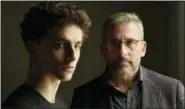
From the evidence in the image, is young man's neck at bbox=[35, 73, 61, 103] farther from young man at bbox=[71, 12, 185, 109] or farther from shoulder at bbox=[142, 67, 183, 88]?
shoulder at bbox=[142, 67, 183, 88]

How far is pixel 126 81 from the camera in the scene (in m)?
1.17

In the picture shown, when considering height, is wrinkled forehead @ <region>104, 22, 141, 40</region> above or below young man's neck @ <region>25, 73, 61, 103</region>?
above

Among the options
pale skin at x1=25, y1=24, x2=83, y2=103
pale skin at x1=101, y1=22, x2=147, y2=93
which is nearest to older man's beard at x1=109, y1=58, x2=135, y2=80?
pale skin at x1=101, y1=22, x2=147, y2=93

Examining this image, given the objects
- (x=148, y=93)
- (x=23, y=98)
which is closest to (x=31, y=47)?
(x=23, y=98)

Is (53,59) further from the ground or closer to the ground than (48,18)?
closer to the ground

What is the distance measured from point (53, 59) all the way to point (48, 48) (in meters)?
0.04

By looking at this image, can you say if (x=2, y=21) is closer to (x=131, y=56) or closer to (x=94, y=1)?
(x=94, y=1)

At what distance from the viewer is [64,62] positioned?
115 cm

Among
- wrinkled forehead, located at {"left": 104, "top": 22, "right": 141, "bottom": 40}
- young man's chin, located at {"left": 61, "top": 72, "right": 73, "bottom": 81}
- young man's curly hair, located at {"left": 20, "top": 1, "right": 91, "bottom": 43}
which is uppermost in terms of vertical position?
young man's curly hair, located at {"left": 20, "top": 1, "right": 91, "bottom": 43}

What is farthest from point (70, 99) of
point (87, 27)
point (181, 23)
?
point (181, 23)

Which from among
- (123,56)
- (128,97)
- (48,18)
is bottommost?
(128,97)

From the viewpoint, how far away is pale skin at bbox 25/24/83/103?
1.14m

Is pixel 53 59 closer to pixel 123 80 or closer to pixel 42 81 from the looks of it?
pixel 42 81

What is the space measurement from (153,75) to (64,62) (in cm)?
30
